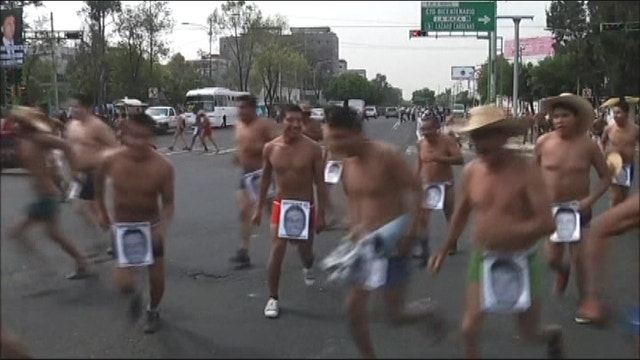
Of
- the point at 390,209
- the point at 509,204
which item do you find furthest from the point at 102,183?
the point at 509,204

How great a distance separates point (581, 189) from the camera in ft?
21.9

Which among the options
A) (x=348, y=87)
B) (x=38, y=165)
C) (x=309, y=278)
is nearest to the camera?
(x=38, y=165)

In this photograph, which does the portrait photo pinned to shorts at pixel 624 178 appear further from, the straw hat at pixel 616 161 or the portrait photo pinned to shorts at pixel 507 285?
the portrait photo pinned to shorts at pixel 507 285

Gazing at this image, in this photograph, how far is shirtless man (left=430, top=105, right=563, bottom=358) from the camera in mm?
4574

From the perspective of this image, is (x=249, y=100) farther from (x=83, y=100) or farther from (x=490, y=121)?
(x=490, y=121)

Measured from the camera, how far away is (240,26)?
245 ft

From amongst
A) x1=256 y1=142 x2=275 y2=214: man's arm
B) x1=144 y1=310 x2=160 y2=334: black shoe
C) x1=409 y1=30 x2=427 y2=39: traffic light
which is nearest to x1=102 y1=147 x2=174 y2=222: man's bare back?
x1=144 y1=310 x2=160 y2=334: black shoe

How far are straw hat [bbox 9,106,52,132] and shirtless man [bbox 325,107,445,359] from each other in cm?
178

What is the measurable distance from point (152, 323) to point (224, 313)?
0.73 metres

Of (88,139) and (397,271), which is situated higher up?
(88,139)

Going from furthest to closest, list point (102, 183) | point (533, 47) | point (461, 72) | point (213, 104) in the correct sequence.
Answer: point (533, 47) → point (461, 72) → point (213, 104) → point (102, 183)

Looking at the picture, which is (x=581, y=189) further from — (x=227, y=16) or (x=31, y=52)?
(x=227, y=16)

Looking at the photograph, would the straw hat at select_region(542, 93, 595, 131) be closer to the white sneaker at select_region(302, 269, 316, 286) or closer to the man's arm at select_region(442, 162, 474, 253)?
the man's arm at select_region(442, 162, 474, 253)

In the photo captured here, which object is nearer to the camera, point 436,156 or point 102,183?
point 102,183
